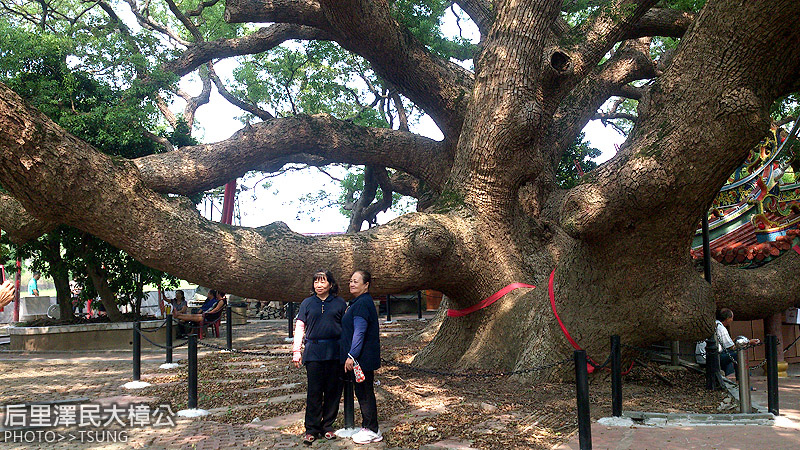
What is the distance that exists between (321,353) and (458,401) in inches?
75.5

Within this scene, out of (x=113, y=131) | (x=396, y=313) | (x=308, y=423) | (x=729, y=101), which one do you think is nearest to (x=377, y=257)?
(x=308, y=423)

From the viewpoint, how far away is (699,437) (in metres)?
5.02

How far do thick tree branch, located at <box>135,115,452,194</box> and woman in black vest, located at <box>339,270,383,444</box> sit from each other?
3322 millimetres

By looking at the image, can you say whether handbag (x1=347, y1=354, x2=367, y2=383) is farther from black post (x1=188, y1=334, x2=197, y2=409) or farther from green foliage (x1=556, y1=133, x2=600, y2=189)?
green foliage (x1=556, y1=133, x2=600, y2=189)

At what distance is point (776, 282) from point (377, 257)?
19.0 feet

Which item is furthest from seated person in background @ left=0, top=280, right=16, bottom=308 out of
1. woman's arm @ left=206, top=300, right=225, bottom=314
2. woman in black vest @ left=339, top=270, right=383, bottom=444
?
woman's arm @ left=206, top=300, right=225, bottom=314

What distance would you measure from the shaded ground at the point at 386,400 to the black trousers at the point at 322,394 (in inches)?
7.6

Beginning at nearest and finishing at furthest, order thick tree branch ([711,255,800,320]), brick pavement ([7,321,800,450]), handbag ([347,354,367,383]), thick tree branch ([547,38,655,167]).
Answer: brick pavement ([7,321,800,450]) → handbag ([347,354,367,383]) → thick tree branch ([711,255,800,320]) → thick tree branch ([547,38,655,167])

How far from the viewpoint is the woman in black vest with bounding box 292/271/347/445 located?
5113mm

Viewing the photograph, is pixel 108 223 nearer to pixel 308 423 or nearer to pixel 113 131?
pixel 308 423

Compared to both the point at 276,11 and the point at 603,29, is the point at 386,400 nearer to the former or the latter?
the point at 276,11

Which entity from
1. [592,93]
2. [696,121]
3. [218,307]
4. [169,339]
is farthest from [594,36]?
[218,307]

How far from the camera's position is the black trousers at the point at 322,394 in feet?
16.7

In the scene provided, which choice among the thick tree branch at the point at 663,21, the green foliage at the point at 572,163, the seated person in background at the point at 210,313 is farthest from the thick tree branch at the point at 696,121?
the seated person in background at the point at 210,313
